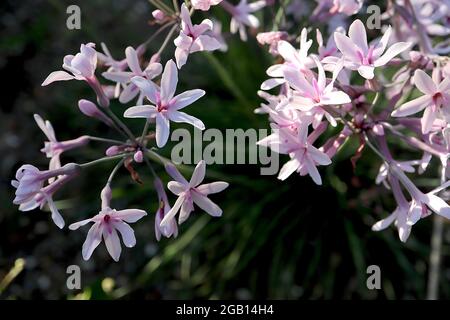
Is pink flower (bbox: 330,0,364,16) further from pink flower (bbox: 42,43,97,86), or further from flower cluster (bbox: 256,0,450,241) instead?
pink flower (bbox: 42,43,97,86)

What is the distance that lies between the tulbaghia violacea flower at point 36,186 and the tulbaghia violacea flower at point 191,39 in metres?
0.38

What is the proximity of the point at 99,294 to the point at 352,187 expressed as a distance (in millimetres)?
1326

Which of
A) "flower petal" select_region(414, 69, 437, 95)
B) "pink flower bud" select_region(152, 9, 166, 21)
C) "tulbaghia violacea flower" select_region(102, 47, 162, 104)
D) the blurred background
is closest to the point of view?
"flower petal" select_region(414, 69, 437, 95)

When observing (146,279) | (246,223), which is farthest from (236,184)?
(146,279)

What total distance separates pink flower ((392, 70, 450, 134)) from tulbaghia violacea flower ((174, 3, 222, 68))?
468mm

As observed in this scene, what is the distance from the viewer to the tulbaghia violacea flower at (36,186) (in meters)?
1.39

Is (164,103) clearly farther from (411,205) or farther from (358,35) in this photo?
(411,205)

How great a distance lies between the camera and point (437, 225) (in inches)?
97.3

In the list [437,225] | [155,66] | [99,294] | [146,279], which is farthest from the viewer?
[146,279]

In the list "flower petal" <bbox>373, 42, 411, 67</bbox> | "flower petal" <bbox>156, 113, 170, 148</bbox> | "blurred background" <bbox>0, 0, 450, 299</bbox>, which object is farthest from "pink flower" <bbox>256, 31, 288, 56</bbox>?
"blurred background" <bbox>0, 0, 450, 299</bbox>

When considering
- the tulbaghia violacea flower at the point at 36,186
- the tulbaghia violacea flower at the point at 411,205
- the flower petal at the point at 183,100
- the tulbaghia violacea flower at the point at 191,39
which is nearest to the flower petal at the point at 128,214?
the tulbaghia violacea flower at the point at 36,186

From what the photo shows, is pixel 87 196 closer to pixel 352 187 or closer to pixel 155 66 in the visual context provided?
pixel 352 187

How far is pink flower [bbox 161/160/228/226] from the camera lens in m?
1.35

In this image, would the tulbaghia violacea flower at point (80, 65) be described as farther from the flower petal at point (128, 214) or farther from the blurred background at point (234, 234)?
the blurred background at point (234, 234)
